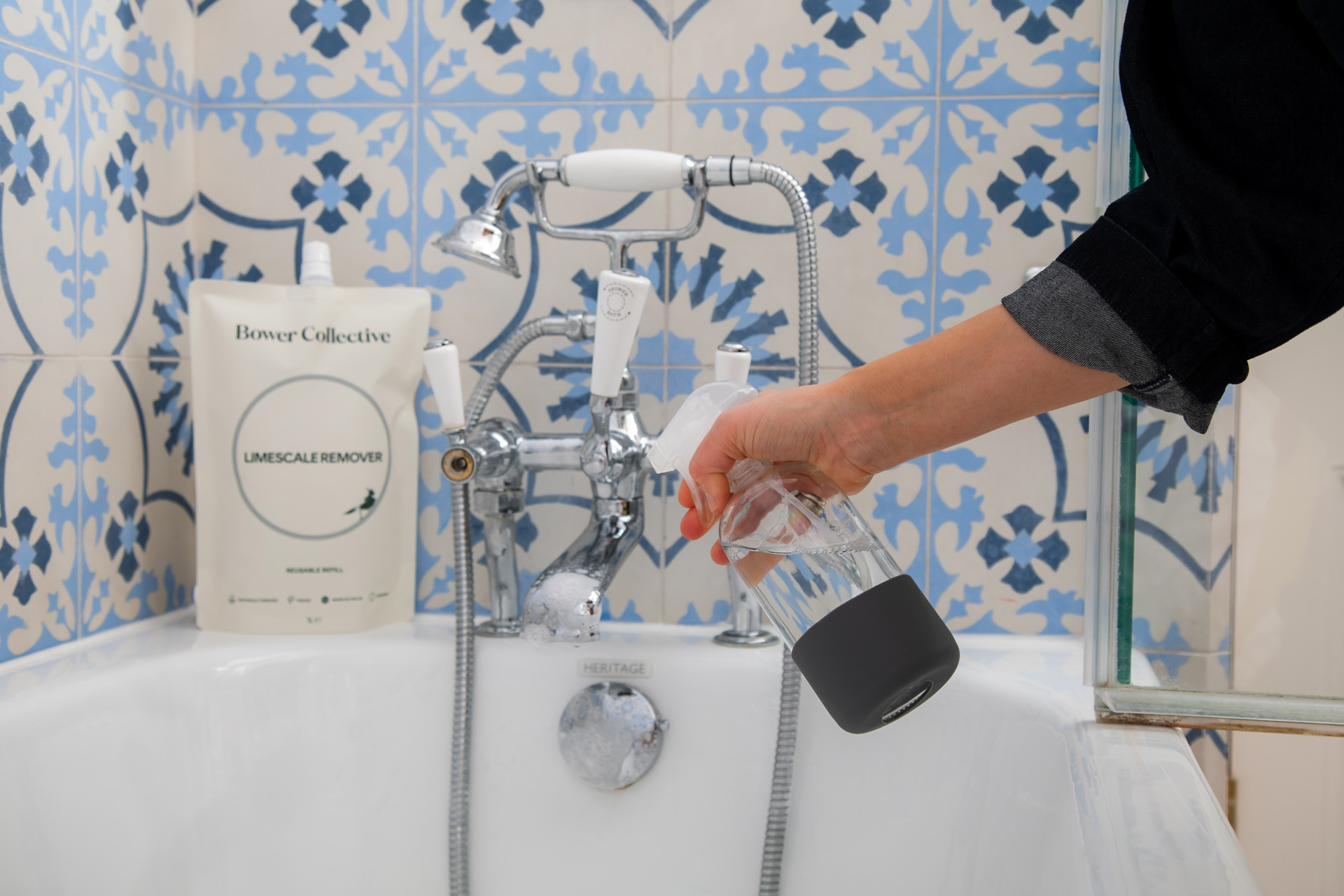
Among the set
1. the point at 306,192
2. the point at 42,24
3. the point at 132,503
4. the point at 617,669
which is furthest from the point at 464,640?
the point at 42,24

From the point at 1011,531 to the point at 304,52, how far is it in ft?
2.43

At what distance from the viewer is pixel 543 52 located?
0.77m

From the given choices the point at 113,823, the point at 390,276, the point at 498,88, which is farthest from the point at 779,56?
the point at 113,823

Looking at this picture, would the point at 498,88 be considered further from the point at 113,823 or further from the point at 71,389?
the point at 113,823

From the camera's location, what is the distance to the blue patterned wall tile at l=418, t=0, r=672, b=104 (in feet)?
2.50

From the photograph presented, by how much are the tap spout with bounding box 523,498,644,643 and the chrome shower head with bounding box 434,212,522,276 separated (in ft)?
0.63

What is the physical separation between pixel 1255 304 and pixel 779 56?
0.54m

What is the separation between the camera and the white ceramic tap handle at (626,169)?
65cm

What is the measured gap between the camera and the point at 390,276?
2.61 feet

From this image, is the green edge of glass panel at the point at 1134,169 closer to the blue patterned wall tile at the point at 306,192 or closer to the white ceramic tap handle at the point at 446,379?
the white ceramic tap handle at the point at 446,379

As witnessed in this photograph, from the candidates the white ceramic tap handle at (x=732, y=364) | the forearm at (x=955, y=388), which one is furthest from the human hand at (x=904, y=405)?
the white ceramic tap handle at (x=732, y=364)

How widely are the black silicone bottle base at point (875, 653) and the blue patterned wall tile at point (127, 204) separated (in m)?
0.64

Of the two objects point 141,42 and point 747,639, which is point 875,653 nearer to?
point 747,639

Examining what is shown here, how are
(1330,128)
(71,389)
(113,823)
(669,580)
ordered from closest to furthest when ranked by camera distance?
1. (1330,128)
2. (113,823)
3. (71,389)
4. (669,580)
